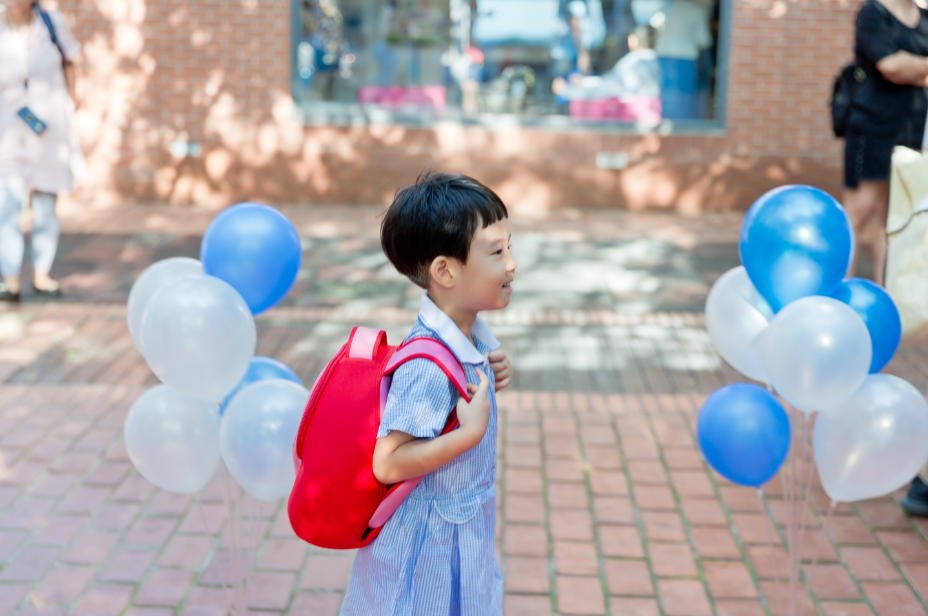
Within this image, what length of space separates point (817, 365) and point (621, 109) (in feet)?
21.8

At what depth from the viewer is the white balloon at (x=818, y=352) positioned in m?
2.29

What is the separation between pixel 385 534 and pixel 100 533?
187 centimetres

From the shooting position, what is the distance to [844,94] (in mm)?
5477

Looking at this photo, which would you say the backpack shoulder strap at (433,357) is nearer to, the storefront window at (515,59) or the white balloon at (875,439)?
the white balloon at (875,439)

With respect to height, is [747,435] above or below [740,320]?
below

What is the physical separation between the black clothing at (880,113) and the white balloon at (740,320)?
2.95 m

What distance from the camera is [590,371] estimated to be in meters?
4.93

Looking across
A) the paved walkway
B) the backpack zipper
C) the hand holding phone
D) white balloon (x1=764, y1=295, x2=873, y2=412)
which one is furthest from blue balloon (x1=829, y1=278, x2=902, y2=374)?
the hand holding phone

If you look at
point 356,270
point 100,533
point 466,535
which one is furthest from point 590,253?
point 466,535

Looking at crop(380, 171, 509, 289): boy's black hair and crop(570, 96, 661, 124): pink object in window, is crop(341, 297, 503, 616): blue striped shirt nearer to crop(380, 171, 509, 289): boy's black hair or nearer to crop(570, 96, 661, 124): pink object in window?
crop(380, 171, 509, 289): boy's black hair

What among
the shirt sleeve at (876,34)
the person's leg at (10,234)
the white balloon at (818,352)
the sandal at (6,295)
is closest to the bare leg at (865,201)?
the shirt sleeve at (876,34)

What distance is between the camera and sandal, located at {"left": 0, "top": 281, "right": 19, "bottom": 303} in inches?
222

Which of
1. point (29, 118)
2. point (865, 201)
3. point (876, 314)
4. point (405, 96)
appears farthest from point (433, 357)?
point (405, 96)

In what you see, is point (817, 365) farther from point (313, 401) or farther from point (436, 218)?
point (313, 401)
